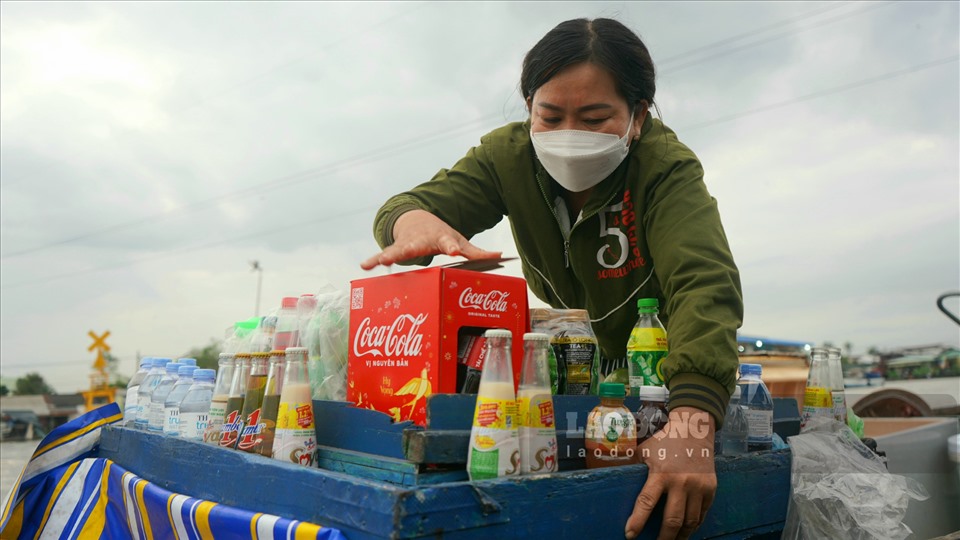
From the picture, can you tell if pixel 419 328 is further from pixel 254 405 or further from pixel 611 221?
pixel 611 221

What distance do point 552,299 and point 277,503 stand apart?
4.65 feet

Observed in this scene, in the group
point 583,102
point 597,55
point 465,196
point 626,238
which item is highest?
point 597,55

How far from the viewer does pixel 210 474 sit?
4.83 feet

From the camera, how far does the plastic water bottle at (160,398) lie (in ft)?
6.45

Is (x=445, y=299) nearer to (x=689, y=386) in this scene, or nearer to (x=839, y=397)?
(x=689, y=386)

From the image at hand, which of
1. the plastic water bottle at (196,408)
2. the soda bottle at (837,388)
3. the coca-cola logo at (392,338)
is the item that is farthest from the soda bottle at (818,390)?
the plastic water bottle at (196,408)

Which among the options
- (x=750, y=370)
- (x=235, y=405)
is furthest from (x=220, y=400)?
(x=750, y=370)

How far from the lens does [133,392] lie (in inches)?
90.7

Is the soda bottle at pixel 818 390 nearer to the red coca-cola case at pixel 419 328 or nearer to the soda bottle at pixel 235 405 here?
the red coca-cola case at pixel 419 328

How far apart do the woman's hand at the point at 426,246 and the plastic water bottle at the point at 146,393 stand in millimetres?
994

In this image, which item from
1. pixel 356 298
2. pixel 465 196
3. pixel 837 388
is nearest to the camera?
pixel 356 298

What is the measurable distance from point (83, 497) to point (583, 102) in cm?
193

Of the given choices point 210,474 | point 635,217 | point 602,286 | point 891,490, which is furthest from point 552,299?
point 210,474

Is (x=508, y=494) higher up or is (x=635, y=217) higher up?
(x=635, y=217)
